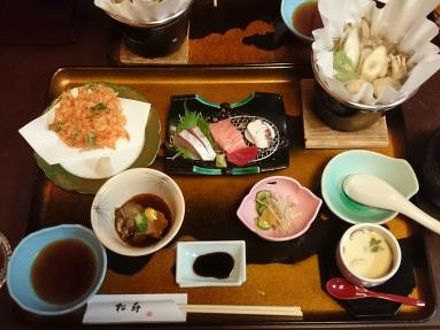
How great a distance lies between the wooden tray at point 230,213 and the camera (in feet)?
5.53

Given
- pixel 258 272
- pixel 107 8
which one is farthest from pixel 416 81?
pixel 107 8

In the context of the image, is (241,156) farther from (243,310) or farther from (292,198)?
(243,310)

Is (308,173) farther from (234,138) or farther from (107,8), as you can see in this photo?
(107,8)

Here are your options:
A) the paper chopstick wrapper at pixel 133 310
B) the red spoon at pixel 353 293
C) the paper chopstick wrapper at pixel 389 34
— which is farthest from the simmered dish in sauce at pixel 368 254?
the paper chopstick wrapper at pixel 133 310

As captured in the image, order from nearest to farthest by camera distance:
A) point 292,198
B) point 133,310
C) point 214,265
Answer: point 133,310 < point 214,265 < point 292,198

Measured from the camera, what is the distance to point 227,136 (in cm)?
193

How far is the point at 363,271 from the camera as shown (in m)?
1.65

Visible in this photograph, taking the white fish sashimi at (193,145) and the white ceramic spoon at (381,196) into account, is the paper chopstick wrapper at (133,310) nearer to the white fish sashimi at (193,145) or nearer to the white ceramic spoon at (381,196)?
the white fish sashimi at (193,145)

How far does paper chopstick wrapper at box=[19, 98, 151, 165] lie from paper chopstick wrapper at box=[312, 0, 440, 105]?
748 millimetres

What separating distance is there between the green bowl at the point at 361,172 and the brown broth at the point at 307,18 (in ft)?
2.07

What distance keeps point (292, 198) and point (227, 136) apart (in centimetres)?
36

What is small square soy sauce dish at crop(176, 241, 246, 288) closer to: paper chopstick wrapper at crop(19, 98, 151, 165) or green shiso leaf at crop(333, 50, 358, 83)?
paper chopstick wrapper at crop(19, 98, 151, 165)

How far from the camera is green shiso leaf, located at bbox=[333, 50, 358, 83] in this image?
182 cm

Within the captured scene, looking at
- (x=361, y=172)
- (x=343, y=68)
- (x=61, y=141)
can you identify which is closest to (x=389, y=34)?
(x=343, y=68)
